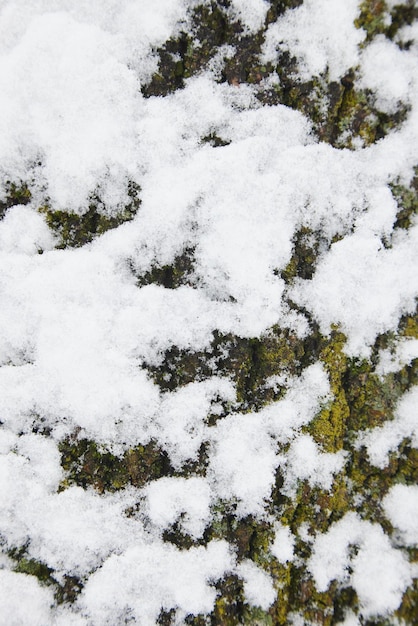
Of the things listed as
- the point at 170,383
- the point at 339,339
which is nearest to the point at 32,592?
the point at 170,383

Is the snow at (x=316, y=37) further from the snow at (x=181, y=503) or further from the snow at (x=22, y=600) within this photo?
the snow at (x=22, y=600)

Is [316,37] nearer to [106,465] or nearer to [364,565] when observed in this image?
[106,465]

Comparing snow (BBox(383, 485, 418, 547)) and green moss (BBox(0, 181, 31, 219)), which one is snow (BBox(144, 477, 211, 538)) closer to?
snow (BBox(383, 485, 418, 547))

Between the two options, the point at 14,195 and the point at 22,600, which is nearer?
the point at 22,600

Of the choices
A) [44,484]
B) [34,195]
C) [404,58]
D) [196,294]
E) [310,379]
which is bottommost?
[44,484]

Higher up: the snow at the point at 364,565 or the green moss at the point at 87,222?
the green moss at the point at 87,222

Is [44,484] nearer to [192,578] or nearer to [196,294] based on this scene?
[192,578]

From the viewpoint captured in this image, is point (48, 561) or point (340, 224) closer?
point (48, 561)

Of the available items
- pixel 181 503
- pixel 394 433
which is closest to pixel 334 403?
pixel 394 433

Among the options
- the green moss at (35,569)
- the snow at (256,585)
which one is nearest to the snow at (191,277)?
the snow at (256,585)
